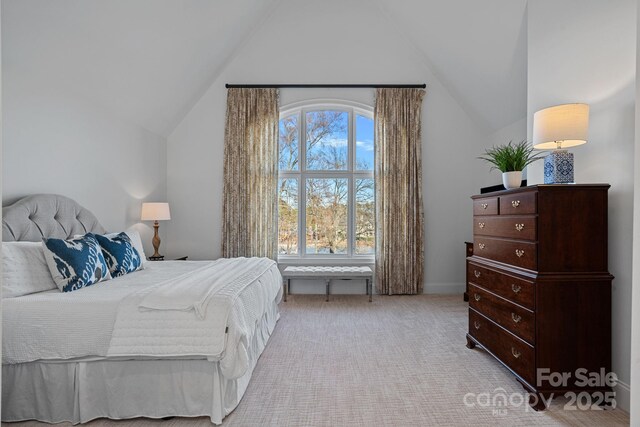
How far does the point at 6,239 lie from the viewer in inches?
99.1

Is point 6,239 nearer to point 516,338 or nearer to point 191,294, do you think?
point 191,294

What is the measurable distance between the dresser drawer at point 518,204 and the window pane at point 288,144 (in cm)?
332

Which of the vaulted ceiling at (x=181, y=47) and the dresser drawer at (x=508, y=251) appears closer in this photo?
the dresser drawer at (x=508, y=251)

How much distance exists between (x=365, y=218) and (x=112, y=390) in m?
3.93

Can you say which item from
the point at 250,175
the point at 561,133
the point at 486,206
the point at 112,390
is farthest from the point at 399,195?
the point at 112,390

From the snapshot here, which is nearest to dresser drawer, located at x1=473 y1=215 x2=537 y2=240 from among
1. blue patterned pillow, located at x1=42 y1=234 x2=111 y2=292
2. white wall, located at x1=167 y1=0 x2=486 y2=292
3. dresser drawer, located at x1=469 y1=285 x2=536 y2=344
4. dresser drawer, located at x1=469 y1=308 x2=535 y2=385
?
dresser drawer, located at x1=469 y1=285 x2=536 y2=344

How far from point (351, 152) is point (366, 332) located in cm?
274

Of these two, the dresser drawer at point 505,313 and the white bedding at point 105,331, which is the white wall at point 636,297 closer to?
the dresser drawer at point 505,313

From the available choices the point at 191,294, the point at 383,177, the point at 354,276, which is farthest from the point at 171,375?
the point at 383,177

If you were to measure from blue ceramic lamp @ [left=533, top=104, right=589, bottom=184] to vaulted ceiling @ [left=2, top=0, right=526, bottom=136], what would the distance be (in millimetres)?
1601

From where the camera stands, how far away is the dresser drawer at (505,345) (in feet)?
7.61

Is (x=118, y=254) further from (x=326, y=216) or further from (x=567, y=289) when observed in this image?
(x=567, y=289)

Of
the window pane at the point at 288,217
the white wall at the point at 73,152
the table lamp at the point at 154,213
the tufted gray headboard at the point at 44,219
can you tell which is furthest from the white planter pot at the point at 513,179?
the table lamp at the point at 154,213

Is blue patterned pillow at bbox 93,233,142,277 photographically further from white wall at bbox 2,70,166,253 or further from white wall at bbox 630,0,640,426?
white wall at bbox 630,0,640,426
